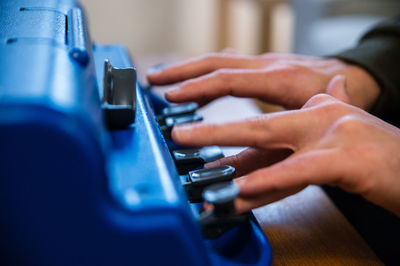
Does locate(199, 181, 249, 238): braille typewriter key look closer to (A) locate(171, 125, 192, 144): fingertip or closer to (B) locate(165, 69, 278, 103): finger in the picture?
(A) locate(171, 125, 192, 144): fingertip

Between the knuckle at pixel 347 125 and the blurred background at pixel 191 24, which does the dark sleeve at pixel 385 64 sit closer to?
the knuckle at pixel 347 125

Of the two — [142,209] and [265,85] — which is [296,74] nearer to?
[265,85]

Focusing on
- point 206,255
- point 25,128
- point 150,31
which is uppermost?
point 25,128

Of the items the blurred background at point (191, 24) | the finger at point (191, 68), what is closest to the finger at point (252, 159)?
the finger at point (191, 68)

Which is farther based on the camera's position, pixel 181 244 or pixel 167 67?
pixel 167 67

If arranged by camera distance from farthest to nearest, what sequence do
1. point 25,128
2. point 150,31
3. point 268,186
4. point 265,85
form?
point 150,31
point 265,85
point 268,186
point 25,128

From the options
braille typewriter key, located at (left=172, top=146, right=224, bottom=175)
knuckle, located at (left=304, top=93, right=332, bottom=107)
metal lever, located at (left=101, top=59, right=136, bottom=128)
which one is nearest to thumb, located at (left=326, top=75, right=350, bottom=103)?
knuckle, located at (left=304, top=93, right=332, bottom=107)

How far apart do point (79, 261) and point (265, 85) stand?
19.4 inches

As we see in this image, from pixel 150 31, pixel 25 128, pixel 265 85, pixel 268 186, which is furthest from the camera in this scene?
pixel 150 31

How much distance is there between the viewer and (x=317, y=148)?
1.53ft

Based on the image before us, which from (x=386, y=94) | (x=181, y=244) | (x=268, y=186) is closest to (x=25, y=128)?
(x=181, y=244)

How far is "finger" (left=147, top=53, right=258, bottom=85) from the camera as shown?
2.70 feet

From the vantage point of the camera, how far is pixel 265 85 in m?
0.75

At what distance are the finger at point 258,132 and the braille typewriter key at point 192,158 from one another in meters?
0.10
